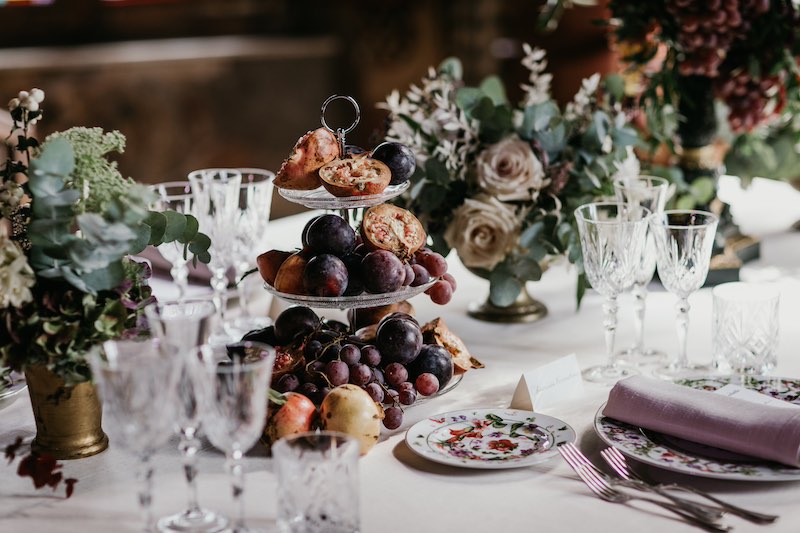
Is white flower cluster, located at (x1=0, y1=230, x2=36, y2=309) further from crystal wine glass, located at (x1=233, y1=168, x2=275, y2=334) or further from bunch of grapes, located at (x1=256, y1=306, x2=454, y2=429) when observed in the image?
crystal wine glass, located at (x1=233, y1=168, x2=275, y2=334)

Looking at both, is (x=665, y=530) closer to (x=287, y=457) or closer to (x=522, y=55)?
(x=287, y=457)

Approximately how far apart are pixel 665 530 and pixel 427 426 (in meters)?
0.35

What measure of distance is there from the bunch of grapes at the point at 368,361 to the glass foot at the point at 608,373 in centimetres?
25

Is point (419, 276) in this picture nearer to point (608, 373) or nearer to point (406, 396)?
point (406, 396)

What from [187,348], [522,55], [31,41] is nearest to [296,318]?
[187,348]

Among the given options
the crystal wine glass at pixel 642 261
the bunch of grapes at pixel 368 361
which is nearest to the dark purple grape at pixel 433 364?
the bunch of grapes at pixel 368 361

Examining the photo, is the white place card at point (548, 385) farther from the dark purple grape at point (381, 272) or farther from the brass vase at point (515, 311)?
the brass vase at point (515, 311)

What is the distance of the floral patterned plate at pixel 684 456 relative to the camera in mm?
1091

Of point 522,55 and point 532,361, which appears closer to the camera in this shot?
point 532,361

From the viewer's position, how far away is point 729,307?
4.75 feet

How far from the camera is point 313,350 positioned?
1301mm

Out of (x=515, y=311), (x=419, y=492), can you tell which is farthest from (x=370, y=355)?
(x=515, y=311)

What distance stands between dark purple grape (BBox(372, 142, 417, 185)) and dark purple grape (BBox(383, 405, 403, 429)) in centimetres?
33

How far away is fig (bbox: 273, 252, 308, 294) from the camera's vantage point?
4.32 ft
